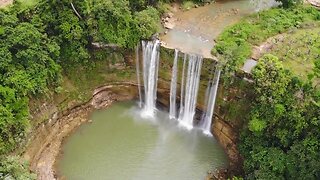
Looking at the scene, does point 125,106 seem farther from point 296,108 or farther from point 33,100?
point 296,108

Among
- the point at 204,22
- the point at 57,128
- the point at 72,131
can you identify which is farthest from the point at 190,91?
the point at 57,128

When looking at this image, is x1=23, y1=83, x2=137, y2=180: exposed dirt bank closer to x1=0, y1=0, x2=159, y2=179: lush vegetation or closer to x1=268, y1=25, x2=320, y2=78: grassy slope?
x1=0, y1=0, x2=159, y2=179: lush vegetation

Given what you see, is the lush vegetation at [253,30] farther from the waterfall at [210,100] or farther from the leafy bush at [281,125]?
the leafy bush at [281,125]

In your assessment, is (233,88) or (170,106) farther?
(170,106)

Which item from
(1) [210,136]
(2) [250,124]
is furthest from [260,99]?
(1) [210,136]

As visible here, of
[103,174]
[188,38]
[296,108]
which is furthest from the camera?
[188,38]

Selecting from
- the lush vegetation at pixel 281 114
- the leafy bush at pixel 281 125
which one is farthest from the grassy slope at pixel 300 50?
the leafy bush at pixel 281 125
